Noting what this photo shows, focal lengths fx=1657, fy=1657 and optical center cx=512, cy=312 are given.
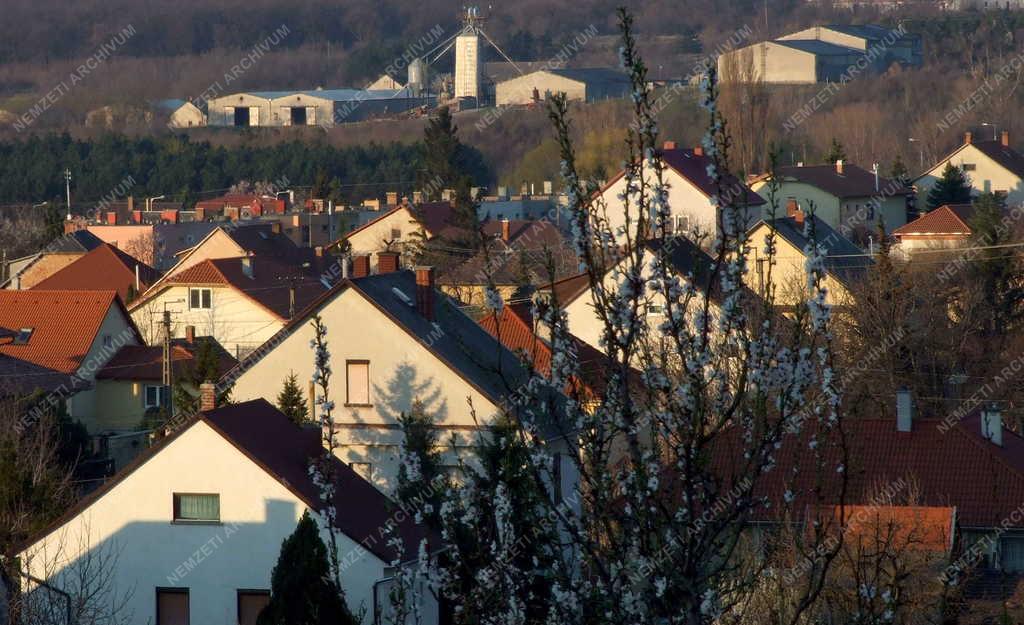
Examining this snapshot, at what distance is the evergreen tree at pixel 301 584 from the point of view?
11.2 metres

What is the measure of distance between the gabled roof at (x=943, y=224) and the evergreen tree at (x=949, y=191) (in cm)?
825

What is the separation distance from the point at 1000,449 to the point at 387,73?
9891 centimetres

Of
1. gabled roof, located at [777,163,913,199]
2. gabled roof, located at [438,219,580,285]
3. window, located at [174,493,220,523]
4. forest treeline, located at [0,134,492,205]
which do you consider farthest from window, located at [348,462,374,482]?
forest treeline, located at [0,134,492,205]

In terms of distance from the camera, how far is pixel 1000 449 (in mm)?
17297

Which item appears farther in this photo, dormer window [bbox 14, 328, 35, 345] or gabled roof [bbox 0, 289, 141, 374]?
dormer window [bbox 14, 328, 35, 345]

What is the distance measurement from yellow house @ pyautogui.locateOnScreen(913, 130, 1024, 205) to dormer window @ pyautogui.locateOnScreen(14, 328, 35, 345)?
33358 mm

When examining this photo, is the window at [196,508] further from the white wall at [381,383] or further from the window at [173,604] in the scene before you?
the white wall at [381,383]

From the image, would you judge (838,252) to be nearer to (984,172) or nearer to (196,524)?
(196,524)

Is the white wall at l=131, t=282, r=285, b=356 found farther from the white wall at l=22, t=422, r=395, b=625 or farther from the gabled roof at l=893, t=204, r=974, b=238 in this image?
the white wall at l=22, t=422, r=395, b=625

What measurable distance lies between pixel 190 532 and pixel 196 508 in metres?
0.21

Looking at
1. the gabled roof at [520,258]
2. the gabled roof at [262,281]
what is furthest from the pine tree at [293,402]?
the gabled roof at [262,281]

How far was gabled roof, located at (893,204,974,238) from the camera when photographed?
40.1 m

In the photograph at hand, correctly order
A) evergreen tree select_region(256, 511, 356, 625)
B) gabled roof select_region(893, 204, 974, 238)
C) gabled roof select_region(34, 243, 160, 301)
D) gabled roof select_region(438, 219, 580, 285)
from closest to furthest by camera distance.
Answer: evergreen tree select_region(256, 511, 356, 625) → gabled roof select_region(438, 219, 580, 285) → gabled roof select_region(34, 243, 160, 301) → gabled roof select_region(893, 204, 974, 238)

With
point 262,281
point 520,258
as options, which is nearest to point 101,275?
point 262,281
